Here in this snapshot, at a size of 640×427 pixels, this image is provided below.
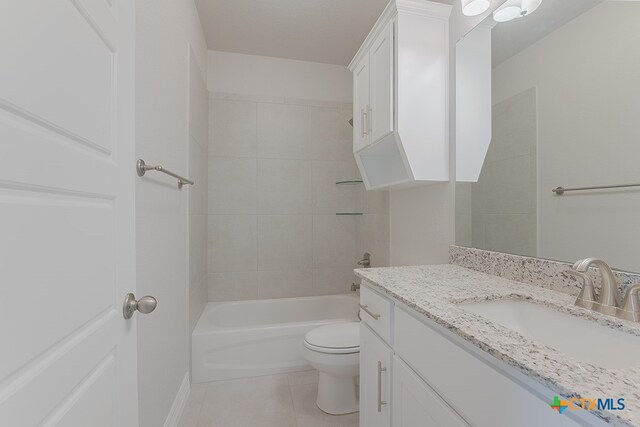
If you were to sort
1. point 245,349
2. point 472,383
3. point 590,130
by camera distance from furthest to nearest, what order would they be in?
1. point 245,349
2. point 590,130
3. point 472,383

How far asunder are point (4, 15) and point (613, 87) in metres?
1.38

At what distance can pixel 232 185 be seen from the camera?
2697 mm

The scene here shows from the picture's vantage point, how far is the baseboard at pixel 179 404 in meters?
1.53

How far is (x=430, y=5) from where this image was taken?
1.48 metres

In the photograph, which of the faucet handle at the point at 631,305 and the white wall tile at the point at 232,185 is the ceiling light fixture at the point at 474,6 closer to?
the faucet handle at the point at 631,305

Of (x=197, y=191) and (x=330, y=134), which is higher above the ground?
(x=330, y=134)

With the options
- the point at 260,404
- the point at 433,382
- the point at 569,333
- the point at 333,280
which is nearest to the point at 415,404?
the point at 433,382

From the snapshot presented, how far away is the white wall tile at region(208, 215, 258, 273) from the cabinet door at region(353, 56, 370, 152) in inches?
53.0

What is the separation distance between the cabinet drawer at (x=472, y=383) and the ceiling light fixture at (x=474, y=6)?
53.9 inches

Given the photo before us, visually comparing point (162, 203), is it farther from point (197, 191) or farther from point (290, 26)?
point (290, 26)

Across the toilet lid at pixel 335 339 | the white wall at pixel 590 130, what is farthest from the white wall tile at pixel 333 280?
the white wall at pixel 590 130

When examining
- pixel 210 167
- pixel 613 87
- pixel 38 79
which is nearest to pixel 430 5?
pixel 613 87

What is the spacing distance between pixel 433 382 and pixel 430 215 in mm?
1067

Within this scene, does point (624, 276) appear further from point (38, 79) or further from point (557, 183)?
point (38, 79)
